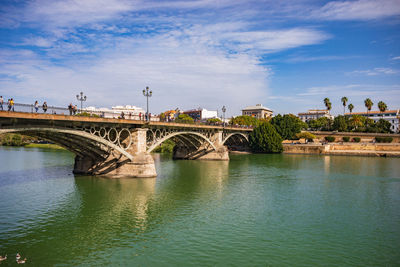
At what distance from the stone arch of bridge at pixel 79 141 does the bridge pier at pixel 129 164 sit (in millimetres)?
1205

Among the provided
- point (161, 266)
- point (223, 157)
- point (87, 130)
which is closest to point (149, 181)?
point (87, 130)

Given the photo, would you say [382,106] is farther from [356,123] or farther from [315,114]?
[315,114]

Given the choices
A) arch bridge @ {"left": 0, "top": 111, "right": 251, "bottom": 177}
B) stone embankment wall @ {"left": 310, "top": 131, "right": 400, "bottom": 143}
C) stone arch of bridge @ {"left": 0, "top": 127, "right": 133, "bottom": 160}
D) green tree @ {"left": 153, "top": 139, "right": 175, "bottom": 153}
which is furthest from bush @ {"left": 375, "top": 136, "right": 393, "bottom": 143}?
stone arch of bridge @ {"left": 0, "top": 127, "right": 133, "bottom": 160}

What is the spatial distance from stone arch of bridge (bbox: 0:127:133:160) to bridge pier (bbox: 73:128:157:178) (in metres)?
1.21

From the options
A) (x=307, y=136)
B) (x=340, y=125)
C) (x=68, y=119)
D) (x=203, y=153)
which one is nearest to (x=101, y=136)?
(x=68, y=119)

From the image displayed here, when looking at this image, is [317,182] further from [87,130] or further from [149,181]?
[87,130]

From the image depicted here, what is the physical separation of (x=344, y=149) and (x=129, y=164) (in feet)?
218

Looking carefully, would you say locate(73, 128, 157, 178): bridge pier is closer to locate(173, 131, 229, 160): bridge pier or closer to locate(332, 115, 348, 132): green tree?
locate(173, 131, 229, 160): bridge pier

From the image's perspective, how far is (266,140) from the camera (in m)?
80.6

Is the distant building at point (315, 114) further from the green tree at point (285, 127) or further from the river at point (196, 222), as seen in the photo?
the river at point (196, 222)

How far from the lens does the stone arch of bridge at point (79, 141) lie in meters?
29.6

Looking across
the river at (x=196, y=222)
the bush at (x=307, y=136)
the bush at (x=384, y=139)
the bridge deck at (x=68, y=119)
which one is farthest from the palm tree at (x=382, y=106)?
the bridge deck at (x=68, y=119)

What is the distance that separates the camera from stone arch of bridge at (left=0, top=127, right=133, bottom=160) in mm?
29641

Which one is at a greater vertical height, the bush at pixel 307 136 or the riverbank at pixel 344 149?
the bush at pixel 307 136
